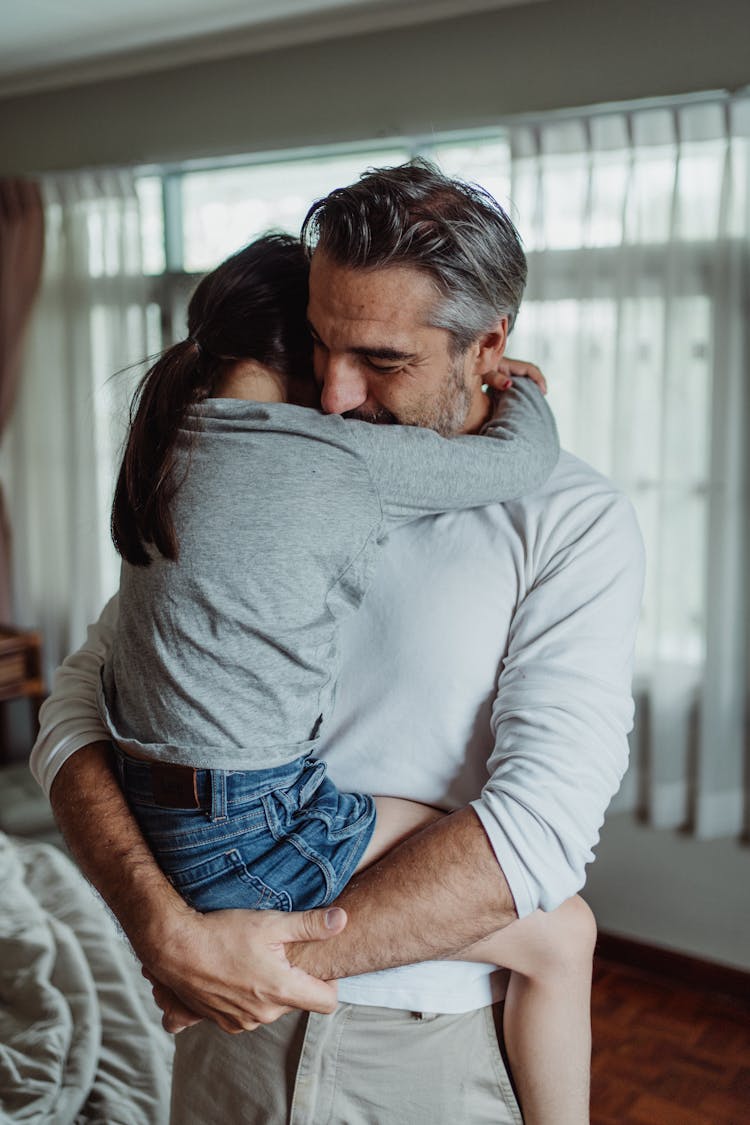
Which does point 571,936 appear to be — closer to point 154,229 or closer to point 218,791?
point 218,791

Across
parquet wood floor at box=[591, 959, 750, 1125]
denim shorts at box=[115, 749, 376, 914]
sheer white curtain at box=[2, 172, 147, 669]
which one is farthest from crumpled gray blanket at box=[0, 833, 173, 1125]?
sheer white curtain at box=[2, 172, 147, 669]

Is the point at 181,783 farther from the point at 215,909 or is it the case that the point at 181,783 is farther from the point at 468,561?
the point at 468,561

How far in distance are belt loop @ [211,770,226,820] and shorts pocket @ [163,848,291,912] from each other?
0.14 ft

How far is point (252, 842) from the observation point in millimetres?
991

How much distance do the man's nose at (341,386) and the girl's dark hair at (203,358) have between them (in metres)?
0.08

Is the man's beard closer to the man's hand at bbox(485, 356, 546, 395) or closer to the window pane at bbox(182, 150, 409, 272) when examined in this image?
the man's hand at bbox(485, 356, 546, 395)

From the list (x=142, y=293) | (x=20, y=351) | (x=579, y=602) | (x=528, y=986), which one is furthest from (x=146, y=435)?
(x=20, y=351)

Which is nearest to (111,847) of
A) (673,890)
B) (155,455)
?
(155,455)

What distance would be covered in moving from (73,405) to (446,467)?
11.4 feet

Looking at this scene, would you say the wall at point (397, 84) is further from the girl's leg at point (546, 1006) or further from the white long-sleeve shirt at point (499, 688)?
the girl's leg at point (546, 1006)

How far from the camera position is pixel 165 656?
0.98 meters

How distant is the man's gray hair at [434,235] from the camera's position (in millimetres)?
1072

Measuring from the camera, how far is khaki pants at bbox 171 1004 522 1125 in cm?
103

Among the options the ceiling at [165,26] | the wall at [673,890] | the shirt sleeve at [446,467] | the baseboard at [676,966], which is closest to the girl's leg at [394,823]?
the shirt sleeve at [446,467]
